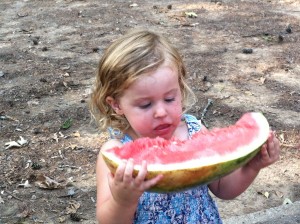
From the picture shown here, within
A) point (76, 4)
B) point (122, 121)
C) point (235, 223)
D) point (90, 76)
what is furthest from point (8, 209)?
point (76, 4)

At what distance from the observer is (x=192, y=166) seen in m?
2.12

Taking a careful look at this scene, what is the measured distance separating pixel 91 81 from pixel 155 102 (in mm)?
4095

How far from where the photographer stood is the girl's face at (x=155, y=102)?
2.30m

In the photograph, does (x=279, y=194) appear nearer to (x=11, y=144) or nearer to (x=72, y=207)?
(x=72, y=207)

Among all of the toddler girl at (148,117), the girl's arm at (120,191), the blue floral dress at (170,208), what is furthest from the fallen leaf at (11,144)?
the blue floral dress at (170,208)

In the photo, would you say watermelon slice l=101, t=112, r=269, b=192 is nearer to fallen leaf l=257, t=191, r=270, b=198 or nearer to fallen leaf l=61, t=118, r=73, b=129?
fallen leaf l=257, t=191, r=270, b=198

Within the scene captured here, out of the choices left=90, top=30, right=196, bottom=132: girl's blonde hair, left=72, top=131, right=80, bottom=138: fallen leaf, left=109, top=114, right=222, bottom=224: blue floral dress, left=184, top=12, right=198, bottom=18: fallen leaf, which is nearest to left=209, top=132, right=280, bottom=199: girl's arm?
left=109, top=114, right=222, bottom=224: blue floral dress

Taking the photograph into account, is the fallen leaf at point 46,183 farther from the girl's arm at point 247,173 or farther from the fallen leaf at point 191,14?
the fallen leaf at point 191,14

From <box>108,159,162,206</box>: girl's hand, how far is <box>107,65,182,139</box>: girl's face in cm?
36

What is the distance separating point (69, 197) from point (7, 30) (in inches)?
188

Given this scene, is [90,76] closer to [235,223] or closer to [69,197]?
[69,197]

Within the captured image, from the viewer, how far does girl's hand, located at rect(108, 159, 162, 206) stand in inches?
75.7

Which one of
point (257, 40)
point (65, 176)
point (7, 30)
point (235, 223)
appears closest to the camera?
point (235, 223)

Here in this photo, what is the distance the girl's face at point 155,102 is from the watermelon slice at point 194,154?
8 centimetres
